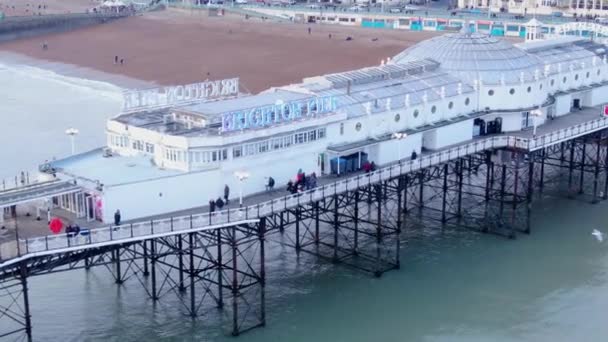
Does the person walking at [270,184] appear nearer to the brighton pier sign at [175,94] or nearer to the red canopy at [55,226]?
the brighton pier sign at [175,94]

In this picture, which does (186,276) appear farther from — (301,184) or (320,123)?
(320,123)

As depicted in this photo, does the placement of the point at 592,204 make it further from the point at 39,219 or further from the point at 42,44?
the point at 42,44

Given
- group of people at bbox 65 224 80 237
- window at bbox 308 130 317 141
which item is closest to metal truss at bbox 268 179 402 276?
window at bbox 308 130 317 141

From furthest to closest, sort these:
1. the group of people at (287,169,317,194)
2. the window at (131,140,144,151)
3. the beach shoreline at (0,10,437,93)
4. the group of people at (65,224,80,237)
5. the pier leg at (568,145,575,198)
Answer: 1. the beach shoreline at (0,10,437,93)
2. the pier leg at (568,145,575,198)
3. the window at (131,140,144,151)
4. the group of people at (287,169,317,194)
5. the group of people at (65,224,80,237)

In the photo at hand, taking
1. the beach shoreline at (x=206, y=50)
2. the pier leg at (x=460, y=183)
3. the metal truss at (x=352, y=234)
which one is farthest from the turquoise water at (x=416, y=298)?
the beach shoreline at (x=206, y=50)

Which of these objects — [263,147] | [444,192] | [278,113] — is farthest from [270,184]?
[444,192]

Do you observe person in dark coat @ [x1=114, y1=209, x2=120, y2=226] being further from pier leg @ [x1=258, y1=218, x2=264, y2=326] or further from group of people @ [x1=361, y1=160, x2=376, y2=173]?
group of people @ [x1=361, y1=160, x2=376, y2=173]
